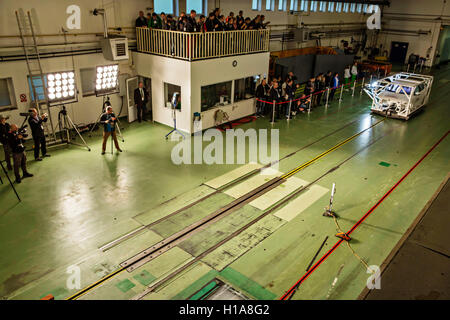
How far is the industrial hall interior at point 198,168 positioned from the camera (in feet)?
23.7

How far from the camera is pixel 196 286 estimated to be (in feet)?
23.1

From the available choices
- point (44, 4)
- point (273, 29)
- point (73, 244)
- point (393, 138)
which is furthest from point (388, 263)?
point (273, 29)

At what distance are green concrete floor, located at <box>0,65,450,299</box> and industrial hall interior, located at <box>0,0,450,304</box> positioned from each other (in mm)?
47

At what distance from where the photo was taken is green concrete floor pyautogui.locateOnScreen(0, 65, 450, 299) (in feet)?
23.5

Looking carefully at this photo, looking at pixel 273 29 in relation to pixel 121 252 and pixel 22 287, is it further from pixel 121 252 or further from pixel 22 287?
pixel 22 287

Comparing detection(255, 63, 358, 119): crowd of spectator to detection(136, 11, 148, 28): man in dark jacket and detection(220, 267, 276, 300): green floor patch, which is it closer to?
detection(136, 11, 148, 28): man in dark jacket

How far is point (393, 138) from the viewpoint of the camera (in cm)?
1545

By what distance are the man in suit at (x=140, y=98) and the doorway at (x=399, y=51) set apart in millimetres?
29304

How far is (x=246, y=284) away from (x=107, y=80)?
11793 millimetres

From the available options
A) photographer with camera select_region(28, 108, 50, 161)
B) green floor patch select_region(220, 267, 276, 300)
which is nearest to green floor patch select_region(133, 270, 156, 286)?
green floor patch select_region(220, 267, 276, 300)

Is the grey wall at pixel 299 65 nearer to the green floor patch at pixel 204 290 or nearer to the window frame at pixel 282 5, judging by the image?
the window frame at pixel 282 5


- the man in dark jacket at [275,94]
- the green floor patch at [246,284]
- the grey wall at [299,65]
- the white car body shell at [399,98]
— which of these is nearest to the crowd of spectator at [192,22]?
the man in dark jacket at [275,94]

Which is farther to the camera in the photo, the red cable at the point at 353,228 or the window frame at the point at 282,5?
the window frame at the point at 282,5

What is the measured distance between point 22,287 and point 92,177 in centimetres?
474
